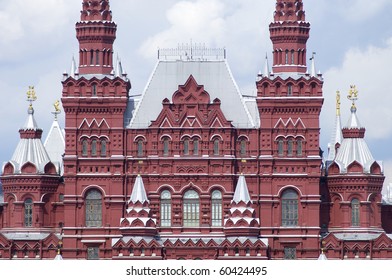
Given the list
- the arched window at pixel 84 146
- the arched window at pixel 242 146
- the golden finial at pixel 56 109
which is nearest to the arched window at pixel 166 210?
the arched window at pixel 242 146

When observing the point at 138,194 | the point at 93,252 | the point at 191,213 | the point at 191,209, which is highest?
the point at 138,194

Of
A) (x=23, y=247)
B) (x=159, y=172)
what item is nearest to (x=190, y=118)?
(x=159, y=172)

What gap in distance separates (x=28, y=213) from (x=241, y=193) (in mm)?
16635

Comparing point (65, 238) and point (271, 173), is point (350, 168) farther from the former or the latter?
point (65, 238)

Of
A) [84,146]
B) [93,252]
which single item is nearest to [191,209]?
[93,252]

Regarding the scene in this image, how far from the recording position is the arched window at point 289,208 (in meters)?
152

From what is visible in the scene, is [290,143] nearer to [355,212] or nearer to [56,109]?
[355,212]

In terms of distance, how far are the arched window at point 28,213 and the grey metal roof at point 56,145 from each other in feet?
12.7

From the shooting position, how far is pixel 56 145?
161500mm

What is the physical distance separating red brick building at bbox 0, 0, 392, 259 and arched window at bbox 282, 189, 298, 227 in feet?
0.24

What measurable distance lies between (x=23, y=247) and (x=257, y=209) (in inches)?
682

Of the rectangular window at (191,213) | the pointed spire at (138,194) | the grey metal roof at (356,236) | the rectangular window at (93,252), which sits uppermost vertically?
the pointed spire at (138,194)

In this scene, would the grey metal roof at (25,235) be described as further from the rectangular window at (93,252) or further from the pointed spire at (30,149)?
the pointed spire at (30,149)

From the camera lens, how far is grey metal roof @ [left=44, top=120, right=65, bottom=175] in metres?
159
